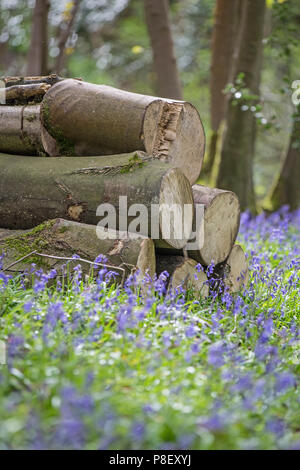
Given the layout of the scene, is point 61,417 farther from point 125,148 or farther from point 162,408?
point 125,148

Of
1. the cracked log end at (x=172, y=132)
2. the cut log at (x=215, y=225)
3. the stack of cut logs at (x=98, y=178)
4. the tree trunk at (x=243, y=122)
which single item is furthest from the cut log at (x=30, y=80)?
the tree trunk at (x=243, y=122)

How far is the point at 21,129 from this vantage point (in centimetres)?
413

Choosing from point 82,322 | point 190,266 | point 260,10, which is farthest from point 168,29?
point 82,322

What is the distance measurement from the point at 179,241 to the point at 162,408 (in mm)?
1862

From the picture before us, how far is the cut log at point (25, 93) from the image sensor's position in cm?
416

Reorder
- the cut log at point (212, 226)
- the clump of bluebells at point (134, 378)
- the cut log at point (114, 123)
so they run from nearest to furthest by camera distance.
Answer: the clump of bluebells at point (134, 378), the cut log at point (114, 123), the cut log at point (212, 226)

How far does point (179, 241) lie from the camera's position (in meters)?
3.82

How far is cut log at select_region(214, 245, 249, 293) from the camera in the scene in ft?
14.3

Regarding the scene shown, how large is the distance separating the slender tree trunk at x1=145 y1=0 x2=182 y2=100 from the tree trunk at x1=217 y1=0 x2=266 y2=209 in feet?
5.25

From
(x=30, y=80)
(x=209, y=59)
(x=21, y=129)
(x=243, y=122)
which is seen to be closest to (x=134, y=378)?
(x=21, y=129)

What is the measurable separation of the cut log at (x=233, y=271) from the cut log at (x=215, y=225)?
3.1 inches

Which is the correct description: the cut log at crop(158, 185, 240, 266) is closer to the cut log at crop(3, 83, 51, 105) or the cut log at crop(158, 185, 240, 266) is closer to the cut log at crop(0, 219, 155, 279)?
the cut log at crop(0, 219, 155, 279)

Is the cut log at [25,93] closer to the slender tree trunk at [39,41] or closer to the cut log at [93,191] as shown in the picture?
the cut log at [93,191]

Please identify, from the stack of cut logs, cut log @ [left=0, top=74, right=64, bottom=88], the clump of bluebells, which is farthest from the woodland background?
the clump of bluebells
